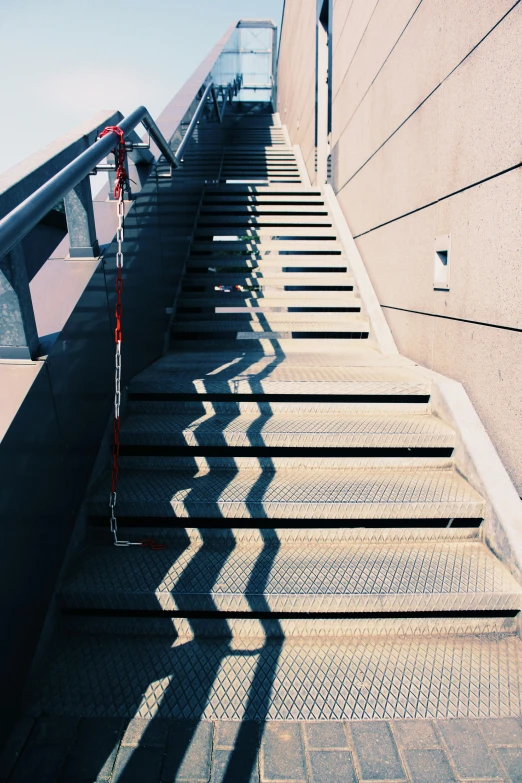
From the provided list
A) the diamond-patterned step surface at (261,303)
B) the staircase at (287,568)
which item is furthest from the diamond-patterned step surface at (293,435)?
the diamond-patterned step surface at (261,303)

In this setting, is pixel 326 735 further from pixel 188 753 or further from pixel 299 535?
pixel 299 535

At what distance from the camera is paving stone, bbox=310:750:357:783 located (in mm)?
1277

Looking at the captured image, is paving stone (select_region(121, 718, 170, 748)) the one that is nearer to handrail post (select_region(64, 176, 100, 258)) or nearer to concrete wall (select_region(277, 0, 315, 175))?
handrail post (select_region(64, 176, 100, 258))

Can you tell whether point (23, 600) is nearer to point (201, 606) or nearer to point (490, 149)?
point (201, 606)

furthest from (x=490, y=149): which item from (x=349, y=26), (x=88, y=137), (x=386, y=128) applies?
(x=349, y=26)

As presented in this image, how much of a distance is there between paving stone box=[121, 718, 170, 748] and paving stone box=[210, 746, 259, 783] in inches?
7.1

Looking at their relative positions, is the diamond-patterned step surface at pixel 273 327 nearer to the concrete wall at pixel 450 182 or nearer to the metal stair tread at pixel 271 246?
→ the concrete wall at pixel 450 182

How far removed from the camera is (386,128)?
11.2ft

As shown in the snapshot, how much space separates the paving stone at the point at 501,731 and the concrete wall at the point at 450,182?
0.89 m

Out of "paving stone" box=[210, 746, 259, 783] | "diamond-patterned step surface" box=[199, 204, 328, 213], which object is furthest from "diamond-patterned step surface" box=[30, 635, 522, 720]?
"diamond-patterned step surface" box=[199, 204, 328, 213]

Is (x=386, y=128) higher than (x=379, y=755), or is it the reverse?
(x=386, y=128)

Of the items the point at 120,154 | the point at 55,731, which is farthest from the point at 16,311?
the point at 55,731

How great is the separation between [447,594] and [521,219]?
1.54 metres

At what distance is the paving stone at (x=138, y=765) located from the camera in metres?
1.28
